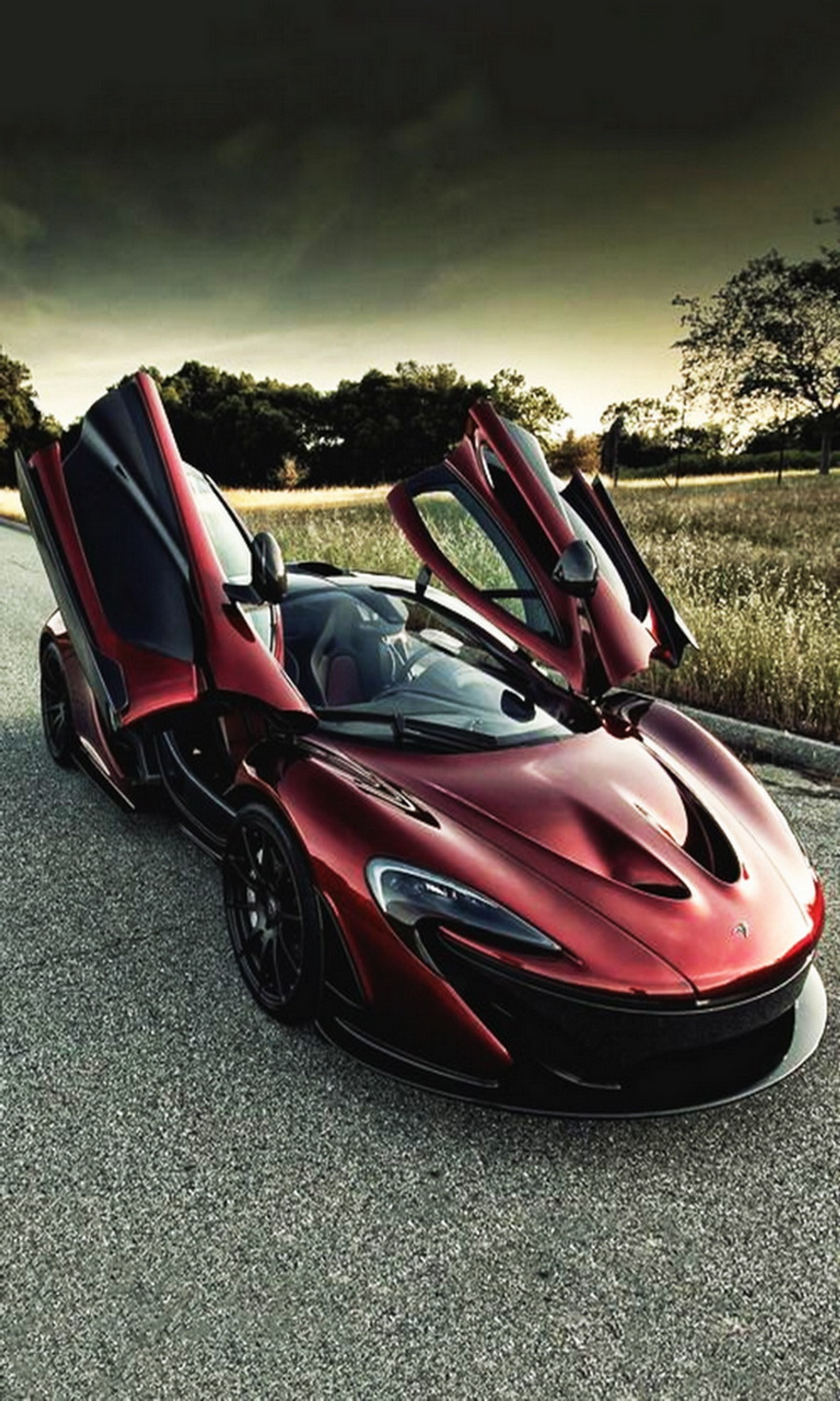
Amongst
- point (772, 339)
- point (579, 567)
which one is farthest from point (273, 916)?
point (772, 339)

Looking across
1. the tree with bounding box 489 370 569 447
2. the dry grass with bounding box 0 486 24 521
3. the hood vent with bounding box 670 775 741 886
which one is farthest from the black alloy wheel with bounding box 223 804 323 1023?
the tree with bounding box 489 370 569 447

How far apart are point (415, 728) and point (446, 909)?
861 millimetres

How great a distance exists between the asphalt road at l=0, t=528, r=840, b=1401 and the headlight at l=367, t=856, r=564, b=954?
56cm

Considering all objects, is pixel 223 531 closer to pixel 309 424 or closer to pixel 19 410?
pixel 309 424

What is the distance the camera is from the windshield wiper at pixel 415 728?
3066 mm

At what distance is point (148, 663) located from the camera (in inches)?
131

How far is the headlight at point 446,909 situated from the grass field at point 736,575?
3937mm

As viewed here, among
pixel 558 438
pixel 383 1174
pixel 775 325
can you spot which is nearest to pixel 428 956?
pixel 383 1174

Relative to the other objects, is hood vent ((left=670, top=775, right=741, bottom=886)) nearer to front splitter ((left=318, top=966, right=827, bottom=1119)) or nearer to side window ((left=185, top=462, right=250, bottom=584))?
front splitter ((left=318, top=966, right=827, bottom=1119))

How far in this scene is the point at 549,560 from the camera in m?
3.86

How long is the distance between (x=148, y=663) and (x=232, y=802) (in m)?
0.56

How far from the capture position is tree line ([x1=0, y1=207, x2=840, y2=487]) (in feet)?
138

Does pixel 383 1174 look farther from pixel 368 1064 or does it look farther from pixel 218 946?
pixel 218 946

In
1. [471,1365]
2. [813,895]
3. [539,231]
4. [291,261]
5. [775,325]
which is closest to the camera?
[471,1365]
